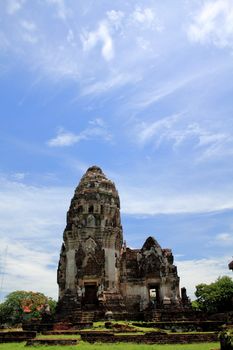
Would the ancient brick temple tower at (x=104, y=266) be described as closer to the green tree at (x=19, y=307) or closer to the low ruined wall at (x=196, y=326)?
the low ruined wall at (x=196, y=326)

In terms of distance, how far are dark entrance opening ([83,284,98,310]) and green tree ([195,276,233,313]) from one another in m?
25.7

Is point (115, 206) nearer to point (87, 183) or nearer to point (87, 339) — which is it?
point (87, 183)

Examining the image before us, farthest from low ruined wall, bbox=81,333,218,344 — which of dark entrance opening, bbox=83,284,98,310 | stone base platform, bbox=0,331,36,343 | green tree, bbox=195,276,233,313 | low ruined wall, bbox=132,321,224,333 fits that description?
green tree, bbox=195,276,233,313

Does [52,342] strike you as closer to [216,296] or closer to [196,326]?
[196,326]

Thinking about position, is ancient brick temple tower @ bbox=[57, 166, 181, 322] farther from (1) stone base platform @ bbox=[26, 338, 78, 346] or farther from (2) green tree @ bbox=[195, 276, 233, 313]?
(2) green tree @ bbox=[195, 276, 233, 313]

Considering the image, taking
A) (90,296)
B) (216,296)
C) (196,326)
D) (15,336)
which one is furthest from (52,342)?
(216,296)

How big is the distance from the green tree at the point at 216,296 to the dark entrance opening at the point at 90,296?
2570 centimetres

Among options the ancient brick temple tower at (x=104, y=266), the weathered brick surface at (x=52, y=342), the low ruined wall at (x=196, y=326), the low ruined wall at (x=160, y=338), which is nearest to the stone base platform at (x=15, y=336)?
the weathered brick surface at (x=52, y=342)

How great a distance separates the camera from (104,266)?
124 feet

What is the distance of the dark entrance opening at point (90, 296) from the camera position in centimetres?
3675

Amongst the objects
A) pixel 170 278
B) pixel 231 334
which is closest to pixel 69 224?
pixel 170 278

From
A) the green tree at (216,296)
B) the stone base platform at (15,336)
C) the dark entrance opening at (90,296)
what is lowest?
the stone base platform at (15,336)

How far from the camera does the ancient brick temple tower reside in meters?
36.9

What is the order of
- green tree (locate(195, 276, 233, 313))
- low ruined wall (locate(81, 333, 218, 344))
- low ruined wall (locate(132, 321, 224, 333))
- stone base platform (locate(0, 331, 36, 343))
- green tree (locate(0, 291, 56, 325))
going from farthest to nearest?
1. green tree (locate(0, 291, 56, 325))
2. green tree (locate(195, 276, 233, 313))
3. low ruined wall (locate(132, 321, 224, 333))
4. stone base platform (locate(0, 331, 36, 343))
5. low ruined wall (locate(81, 333, 218, 344))
